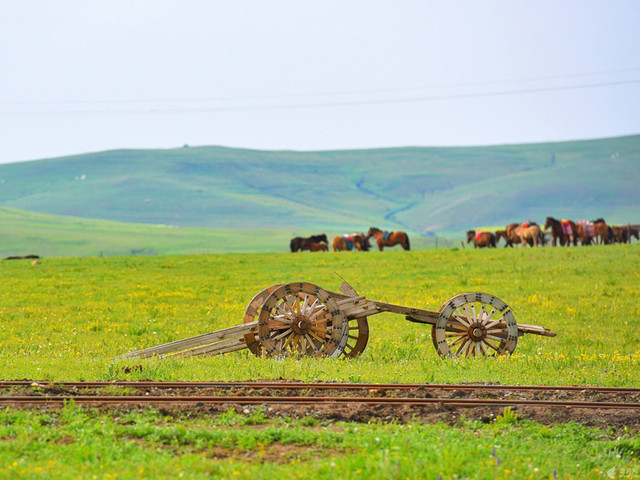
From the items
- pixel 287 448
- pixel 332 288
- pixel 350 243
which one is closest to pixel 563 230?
pixel 350 243

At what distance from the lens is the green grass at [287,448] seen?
7871 millimetres

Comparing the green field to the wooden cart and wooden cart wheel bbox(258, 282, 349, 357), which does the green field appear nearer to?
the wooden cart

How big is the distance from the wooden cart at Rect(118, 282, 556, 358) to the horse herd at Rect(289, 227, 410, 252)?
1700 inches

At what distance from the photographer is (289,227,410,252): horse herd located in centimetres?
6219

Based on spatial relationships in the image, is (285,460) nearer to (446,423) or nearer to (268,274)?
(446,423)

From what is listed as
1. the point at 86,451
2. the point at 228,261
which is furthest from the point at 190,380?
the point at 228,261

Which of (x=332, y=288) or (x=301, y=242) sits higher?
(x=301, y=242)

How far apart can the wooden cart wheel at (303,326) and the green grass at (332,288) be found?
0.55 metres

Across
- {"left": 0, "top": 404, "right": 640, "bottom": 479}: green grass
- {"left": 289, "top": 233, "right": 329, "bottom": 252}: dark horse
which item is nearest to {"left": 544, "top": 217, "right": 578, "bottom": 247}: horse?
{"left": 289, "top": 233, "right": 329, "bottom": 252}: dark horse

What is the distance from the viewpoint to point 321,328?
15102 millimetres

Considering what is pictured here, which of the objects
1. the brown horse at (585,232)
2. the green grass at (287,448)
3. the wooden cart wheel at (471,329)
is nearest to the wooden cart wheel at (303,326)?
the wooden cart wheel at (471,329)

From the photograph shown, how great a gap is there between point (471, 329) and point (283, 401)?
6.14 metres

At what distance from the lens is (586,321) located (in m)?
22.8

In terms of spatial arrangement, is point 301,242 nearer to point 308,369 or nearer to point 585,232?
point 585,232
